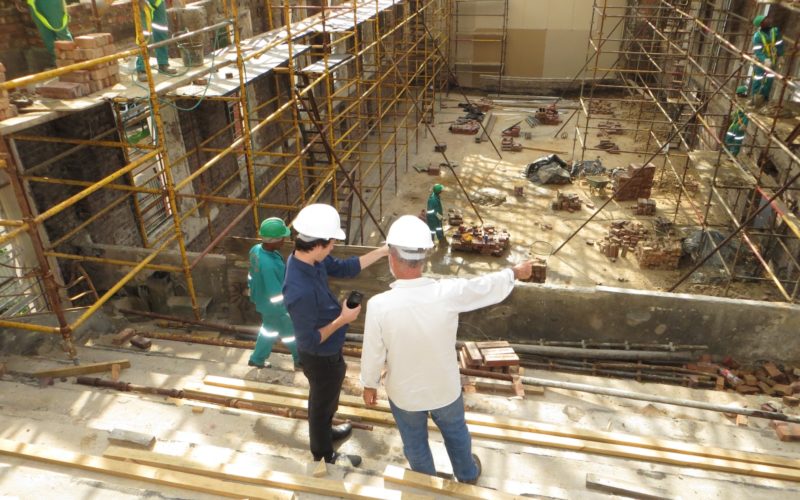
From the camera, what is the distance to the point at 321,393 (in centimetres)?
400

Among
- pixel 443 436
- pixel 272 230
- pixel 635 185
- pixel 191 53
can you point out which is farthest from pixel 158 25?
pixel 635 185

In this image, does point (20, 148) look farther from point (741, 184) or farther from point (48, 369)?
point (741, 184)

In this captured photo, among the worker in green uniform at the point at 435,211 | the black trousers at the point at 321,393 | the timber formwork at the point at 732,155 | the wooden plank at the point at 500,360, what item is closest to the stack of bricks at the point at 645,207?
the timber formwork at the point at 732,155

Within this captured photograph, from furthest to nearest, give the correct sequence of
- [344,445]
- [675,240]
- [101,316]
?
1. [675,240]
2. [101,316]
3. [344,445]

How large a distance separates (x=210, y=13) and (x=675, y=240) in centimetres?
975

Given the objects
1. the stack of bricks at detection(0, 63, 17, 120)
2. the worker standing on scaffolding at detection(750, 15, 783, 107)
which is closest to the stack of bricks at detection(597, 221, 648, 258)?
the worker standing on scaffolding at detection(750, 15, 783, 107)

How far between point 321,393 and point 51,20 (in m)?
5.00

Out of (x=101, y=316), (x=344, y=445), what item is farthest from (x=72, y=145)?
(x=344, y=445)

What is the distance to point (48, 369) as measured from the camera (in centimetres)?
518

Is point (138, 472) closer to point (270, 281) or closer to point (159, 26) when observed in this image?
point (270, 281)

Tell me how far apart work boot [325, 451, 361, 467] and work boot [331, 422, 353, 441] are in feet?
0.68

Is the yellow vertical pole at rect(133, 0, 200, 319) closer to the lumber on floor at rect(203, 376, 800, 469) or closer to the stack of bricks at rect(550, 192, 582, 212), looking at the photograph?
the lumber on floor at rect(203, 376, 800, 469)

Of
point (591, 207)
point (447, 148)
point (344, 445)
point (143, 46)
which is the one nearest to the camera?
point (344, 445)

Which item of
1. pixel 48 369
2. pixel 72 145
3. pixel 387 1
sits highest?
pixel 387 1
